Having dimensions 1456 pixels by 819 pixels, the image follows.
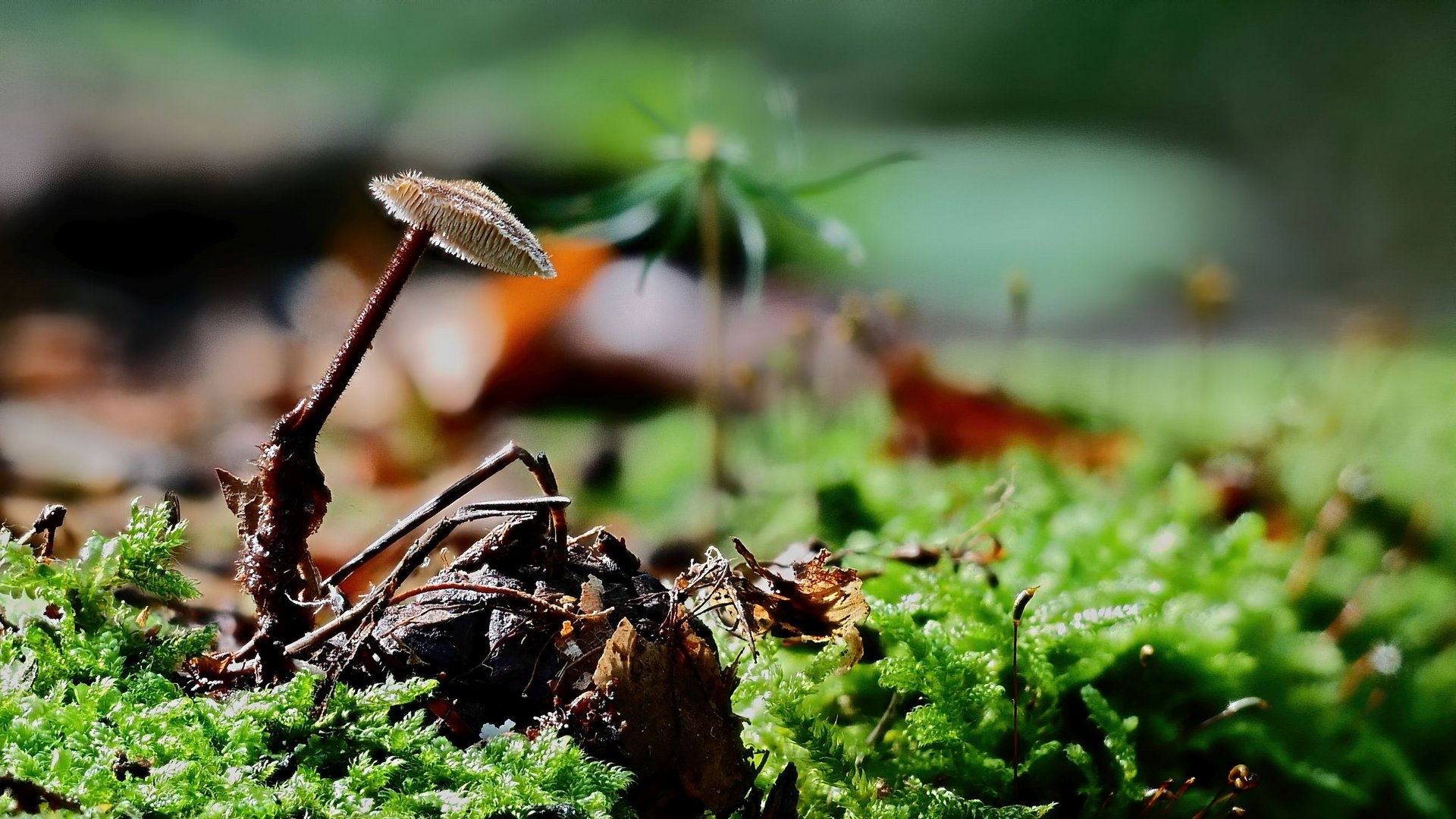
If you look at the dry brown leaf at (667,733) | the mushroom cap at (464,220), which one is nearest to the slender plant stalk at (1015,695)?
the dry brown leaf at (667,733)

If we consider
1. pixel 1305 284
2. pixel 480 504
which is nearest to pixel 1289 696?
pixel 480 504

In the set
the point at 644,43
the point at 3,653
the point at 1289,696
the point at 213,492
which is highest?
the point at 644,43

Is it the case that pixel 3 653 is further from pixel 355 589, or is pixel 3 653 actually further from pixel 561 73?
pixel 561 73

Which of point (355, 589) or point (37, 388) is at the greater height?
point (37, 388)

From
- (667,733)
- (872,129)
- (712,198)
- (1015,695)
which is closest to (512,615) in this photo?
(667,733)

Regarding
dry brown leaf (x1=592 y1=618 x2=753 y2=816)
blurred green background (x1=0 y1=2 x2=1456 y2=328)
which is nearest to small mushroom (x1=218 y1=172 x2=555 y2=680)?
dry brown leaf (x1=592 y1=618 x2=753 y2=816)

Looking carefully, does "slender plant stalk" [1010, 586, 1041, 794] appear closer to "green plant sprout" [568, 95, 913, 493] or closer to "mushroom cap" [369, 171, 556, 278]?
"mushroom cap" [369, 171, 556, 278]

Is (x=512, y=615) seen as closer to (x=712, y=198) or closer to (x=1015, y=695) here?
(x=1015, y=695)

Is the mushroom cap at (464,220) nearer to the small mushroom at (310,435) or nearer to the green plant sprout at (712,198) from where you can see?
the small mushroom at (310,435)
